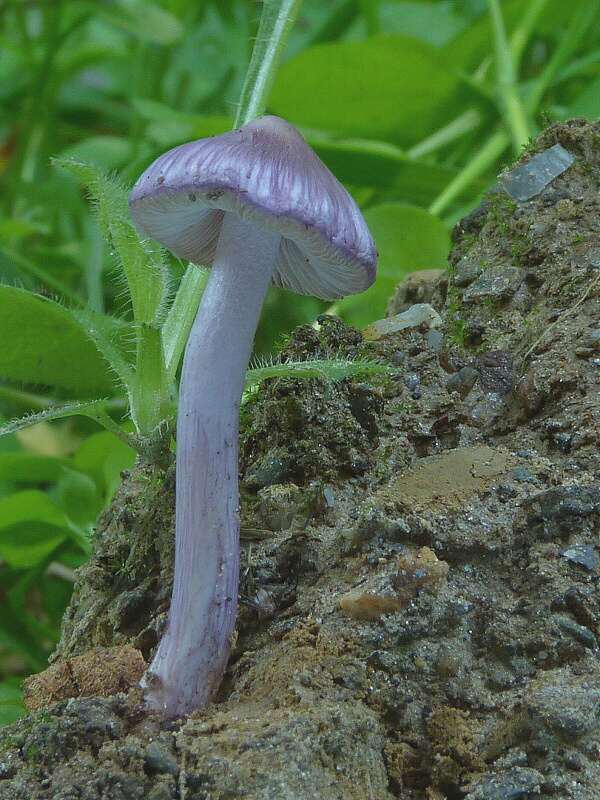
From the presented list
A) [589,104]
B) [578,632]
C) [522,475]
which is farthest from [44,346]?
[589,104]

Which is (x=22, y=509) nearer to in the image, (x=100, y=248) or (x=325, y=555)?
(x=100, y=248)

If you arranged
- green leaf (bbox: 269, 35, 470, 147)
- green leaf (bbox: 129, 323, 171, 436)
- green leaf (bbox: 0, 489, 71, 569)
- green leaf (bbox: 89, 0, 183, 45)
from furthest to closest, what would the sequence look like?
green leaf (bbox: 89, 0, 183, 45) < green leaf (bbox: 269, 35, 470, 147) < green leaf (bbox: 0, 489, 71, 569) < green leaf (bbox: 129, 323, 171, 436)

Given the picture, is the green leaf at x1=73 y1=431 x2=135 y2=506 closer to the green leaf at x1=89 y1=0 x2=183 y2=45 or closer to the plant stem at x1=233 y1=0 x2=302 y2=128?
the plant stem at x1=233 y1=0 x2=302 y2=128

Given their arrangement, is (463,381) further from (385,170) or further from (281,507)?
(385,170)

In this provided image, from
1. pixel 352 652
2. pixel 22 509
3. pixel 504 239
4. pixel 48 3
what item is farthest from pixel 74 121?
pixel 352 652

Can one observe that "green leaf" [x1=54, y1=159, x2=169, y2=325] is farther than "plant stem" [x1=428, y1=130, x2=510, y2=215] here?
No

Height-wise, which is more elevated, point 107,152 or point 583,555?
point 107,152

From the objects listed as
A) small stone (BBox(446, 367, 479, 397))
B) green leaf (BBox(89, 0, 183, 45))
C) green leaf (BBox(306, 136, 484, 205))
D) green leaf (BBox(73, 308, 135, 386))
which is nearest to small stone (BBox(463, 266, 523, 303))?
small stone (BBox(446, 367, 479, 397))
